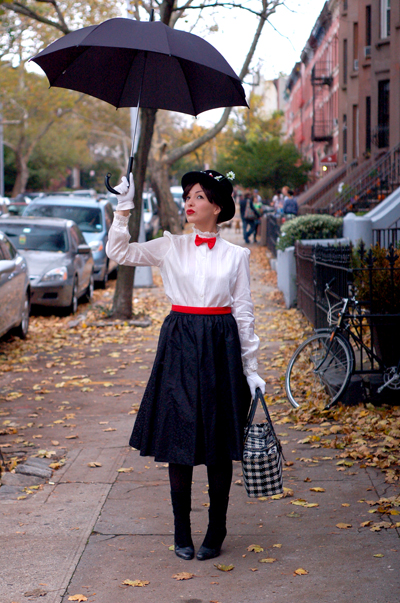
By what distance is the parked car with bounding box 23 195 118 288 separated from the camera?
57.0 feet

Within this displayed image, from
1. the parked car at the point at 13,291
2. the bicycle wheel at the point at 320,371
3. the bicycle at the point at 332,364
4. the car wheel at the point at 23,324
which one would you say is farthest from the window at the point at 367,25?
the bicycle wheel at the point at 320,371

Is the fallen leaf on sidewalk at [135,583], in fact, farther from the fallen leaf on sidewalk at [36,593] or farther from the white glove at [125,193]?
the white glove at [125,193]

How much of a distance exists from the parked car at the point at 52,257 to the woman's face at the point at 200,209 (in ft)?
30.2

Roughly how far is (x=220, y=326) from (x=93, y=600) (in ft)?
4.78

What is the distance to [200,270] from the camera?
407cm

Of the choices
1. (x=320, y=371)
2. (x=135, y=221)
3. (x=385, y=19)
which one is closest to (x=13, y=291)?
(x=135, y=221)

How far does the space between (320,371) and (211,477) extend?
11.4 feet

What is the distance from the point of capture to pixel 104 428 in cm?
693

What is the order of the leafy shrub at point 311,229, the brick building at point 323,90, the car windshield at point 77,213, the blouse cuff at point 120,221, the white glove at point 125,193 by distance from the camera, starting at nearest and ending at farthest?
the white glove at point 125,193, the blouse cuff at point 120,221, the leafy shrub at point 311,229, the car windshield at point 77,213, the brick building at point 323,90

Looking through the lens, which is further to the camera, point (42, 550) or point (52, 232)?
point (52, 232)

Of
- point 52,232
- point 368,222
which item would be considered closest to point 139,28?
point 52,232

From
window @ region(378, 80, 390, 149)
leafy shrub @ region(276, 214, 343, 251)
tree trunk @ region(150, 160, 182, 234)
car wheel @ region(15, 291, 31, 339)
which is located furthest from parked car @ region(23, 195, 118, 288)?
window @ region(378, 80, 390, 149)

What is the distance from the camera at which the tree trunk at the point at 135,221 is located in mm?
12781

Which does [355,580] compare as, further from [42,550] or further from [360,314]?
[360,314]
